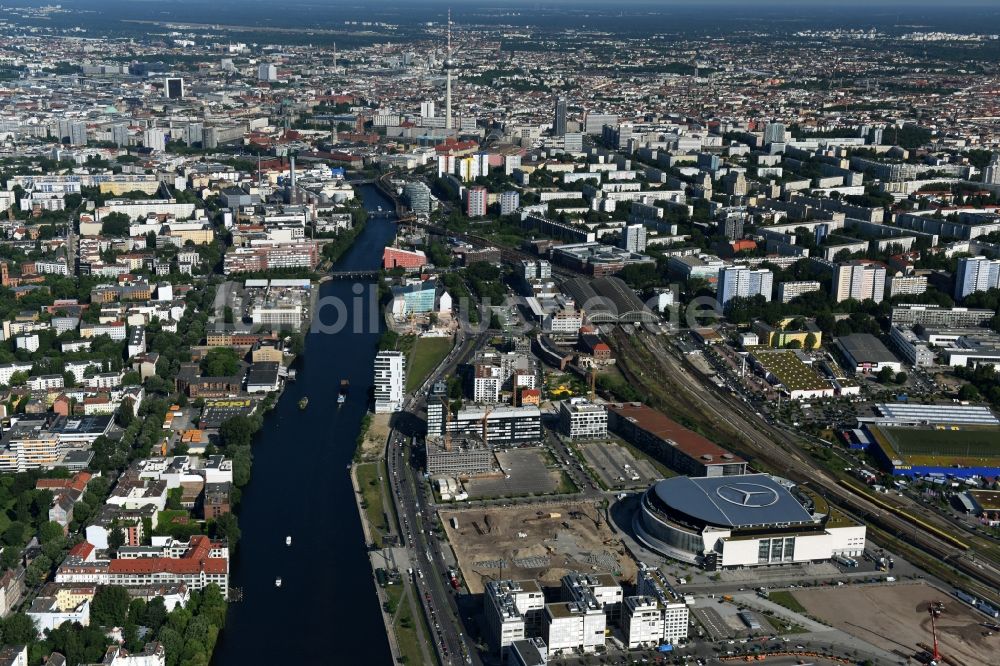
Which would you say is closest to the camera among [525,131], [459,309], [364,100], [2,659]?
[2,659]

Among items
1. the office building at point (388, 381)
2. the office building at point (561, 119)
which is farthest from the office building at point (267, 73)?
the office building at point (388, 381)

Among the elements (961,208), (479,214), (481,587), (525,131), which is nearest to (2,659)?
(481,587)

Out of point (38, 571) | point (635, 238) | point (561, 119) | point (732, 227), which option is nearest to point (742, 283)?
point (635, 238)

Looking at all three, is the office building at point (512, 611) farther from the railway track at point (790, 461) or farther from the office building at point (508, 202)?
the office building at point (508, 202)

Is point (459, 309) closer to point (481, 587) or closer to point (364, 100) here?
point (481, 587)

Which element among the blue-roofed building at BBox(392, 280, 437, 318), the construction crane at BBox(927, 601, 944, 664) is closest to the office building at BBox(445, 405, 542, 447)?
the construction crane at BBox(927, 601, 944, 664)

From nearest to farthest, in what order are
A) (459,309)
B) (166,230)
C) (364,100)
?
(459,309), (166,230), (364,100)

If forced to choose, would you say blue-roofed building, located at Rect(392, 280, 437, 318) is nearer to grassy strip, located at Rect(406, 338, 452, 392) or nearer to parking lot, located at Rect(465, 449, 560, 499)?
grassy strip, located at Rect(406, 338, 452, 392)
